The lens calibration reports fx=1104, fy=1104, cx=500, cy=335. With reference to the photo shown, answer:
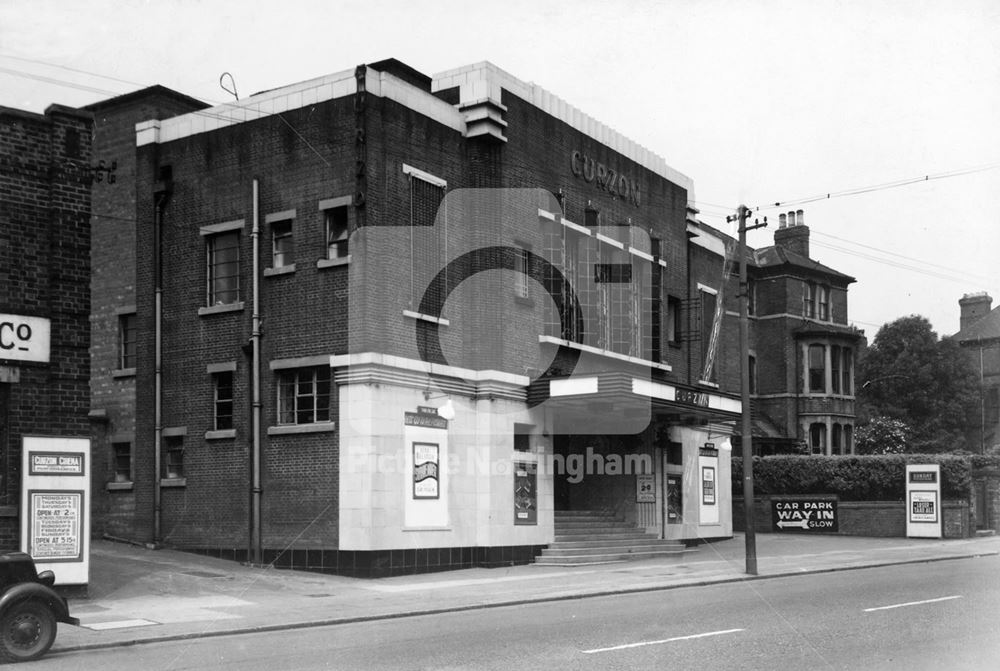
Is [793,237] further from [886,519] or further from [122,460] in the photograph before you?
[122,460]

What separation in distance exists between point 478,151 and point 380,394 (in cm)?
671

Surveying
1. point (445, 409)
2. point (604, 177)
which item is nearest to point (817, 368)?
point (604, 177)

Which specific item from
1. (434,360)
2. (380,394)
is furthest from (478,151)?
(380,394)

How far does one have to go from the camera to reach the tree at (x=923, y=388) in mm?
66125

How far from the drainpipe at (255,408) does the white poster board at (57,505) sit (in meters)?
5.86

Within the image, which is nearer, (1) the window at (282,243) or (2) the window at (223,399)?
(1) the window at (282,243)

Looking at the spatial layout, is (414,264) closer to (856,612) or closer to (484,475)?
(484,475)

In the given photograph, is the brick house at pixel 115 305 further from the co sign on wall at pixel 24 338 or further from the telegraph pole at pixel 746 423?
the telegraph pole at pixel 746 423

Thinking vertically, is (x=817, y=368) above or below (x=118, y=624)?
above

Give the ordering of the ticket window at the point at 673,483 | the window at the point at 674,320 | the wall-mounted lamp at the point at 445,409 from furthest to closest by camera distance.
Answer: the window at the point at 674,320
the ticket window at the point at 673,483
the wall-mounted lamp at the point at 445,409

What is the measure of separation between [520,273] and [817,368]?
32.1 meters

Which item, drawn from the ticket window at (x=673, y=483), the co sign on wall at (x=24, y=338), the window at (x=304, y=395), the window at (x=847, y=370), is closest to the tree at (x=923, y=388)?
the window at (x=847, y=370)

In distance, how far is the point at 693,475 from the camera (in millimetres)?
34625

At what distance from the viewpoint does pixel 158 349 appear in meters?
25.4
